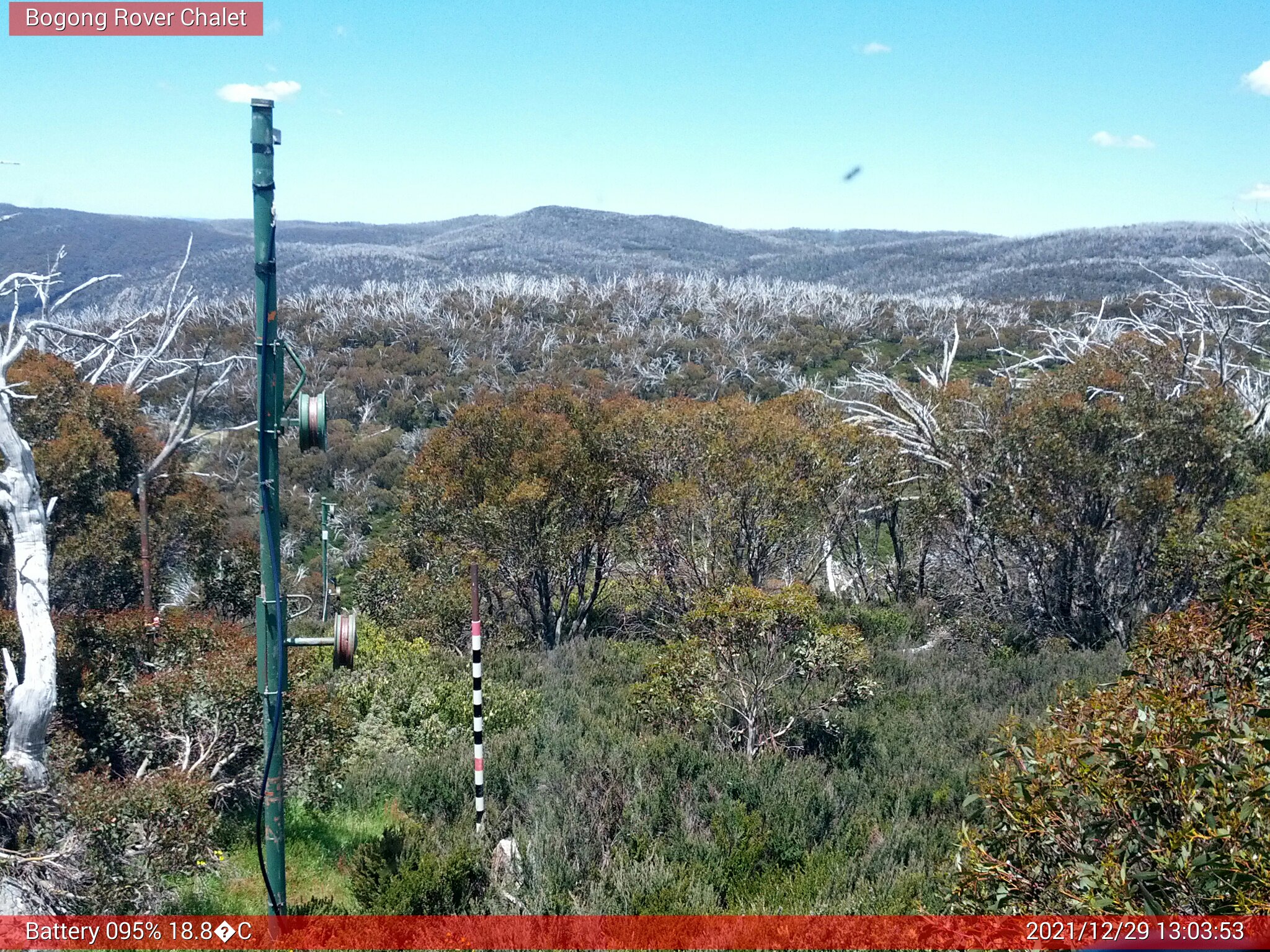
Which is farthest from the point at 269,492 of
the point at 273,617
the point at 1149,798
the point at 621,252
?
the point at 621,252

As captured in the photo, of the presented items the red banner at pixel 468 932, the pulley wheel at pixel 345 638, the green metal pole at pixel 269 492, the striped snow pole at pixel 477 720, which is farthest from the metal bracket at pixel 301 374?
the red banner at pixel 468 932

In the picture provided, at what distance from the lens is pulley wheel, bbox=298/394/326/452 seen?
416 centimetres

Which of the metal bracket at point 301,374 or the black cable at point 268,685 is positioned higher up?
the metal bracket at point 301,374

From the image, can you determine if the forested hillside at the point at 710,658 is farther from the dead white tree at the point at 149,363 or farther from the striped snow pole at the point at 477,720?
the striped snow pole at the point at 477,720

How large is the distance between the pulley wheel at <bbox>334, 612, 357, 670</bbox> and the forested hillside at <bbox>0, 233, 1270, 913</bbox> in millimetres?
1831

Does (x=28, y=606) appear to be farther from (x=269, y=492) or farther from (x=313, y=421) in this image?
(x=313, y=421)

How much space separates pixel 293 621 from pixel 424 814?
9.20m

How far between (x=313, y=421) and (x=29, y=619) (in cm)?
368

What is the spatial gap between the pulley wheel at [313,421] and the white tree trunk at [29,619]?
3.34 metres

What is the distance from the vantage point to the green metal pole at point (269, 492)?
4.17 metres

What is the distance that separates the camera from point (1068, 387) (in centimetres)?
1329

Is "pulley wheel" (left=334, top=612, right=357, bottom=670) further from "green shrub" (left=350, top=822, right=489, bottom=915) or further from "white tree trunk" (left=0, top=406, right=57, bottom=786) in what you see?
"white tree trunk" (left=0, top=406, right=57, bottom=786)

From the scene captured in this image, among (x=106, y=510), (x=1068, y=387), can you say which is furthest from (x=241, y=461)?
(x=1068, y=387)

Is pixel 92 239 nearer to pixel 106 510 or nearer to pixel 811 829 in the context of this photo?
pixel 106 510
